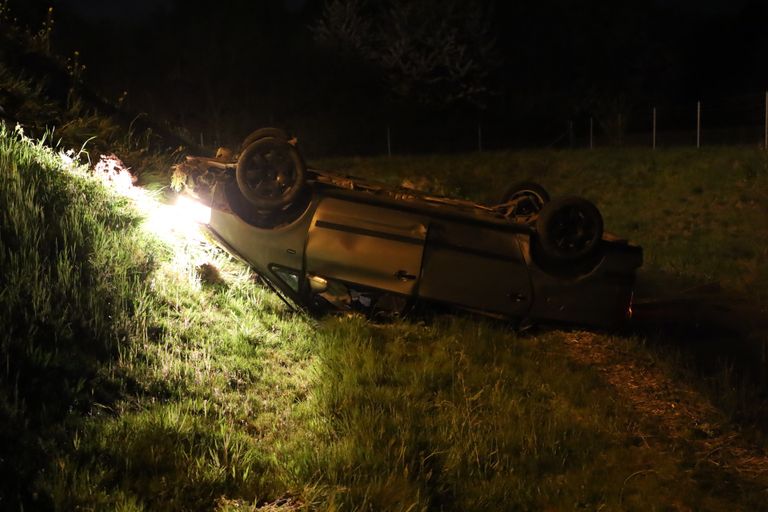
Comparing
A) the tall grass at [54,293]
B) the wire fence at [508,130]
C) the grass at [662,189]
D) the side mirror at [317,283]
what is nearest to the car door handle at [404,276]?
the side mirror at [317,283]

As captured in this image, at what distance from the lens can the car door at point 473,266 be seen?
5.80m

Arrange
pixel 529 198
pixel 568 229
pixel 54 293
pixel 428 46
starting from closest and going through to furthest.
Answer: pixel 54 293, pixel 568 229, pixel 529 198, pixel 428 46

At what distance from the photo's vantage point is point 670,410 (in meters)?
5.27

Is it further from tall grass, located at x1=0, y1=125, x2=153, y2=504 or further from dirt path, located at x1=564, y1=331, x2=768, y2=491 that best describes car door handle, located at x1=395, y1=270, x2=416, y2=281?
tall grass, located at x1=0, y1=125, x2=153, y2=504

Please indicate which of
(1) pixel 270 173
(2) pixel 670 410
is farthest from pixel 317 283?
(2) pixel 670 410

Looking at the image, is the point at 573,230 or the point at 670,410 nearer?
the point at 670,410

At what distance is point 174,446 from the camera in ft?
11.4

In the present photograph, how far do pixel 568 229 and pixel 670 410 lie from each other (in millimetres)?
1686

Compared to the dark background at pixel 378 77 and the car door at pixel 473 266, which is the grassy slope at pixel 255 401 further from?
the dark background at pixel 378 77

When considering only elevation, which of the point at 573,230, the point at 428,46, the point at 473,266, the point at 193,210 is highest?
the point at 428,46

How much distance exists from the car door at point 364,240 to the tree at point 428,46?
31736mm

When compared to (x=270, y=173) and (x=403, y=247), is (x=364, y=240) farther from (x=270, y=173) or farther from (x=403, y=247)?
(x=270, y=173)

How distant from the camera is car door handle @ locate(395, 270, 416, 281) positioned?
5.77m

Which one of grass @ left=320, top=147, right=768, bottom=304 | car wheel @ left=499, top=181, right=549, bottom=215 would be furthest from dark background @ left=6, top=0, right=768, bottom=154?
car wheel @ left=499, top=181, right=549, bottom=215
